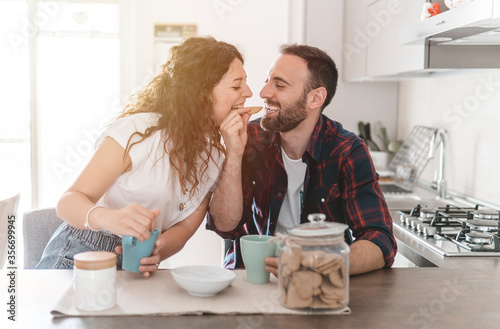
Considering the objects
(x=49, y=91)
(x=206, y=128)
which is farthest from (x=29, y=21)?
(x=206, y=128)

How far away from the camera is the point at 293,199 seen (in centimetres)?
193

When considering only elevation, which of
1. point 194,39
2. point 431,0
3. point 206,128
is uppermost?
point 431,0

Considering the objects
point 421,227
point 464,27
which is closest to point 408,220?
point 421,227

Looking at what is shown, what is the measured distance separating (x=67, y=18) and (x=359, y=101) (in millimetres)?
2159

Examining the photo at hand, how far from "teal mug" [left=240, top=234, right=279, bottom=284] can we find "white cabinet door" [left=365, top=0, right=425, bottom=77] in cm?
129

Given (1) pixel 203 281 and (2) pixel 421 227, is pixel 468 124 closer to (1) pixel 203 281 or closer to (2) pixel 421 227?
(2) pixel 421 227

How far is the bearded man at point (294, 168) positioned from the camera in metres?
1.71

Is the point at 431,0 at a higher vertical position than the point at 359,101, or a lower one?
higher

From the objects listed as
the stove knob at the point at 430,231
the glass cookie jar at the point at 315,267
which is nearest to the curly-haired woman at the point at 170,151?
the glass cookie jar at the point at 315,267

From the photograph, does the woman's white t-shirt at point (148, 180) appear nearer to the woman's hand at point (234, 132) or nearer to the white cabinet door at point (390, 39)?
the woman's hand at point (234, 132)

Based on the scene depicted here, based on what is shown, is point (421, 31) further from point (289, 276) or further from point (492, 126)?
point (289, 276)

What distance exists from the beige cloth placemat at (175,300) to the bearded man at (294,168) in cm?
48

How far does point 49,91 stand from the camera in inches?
151

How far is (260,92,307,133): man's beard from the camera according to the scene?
195 centimetres
